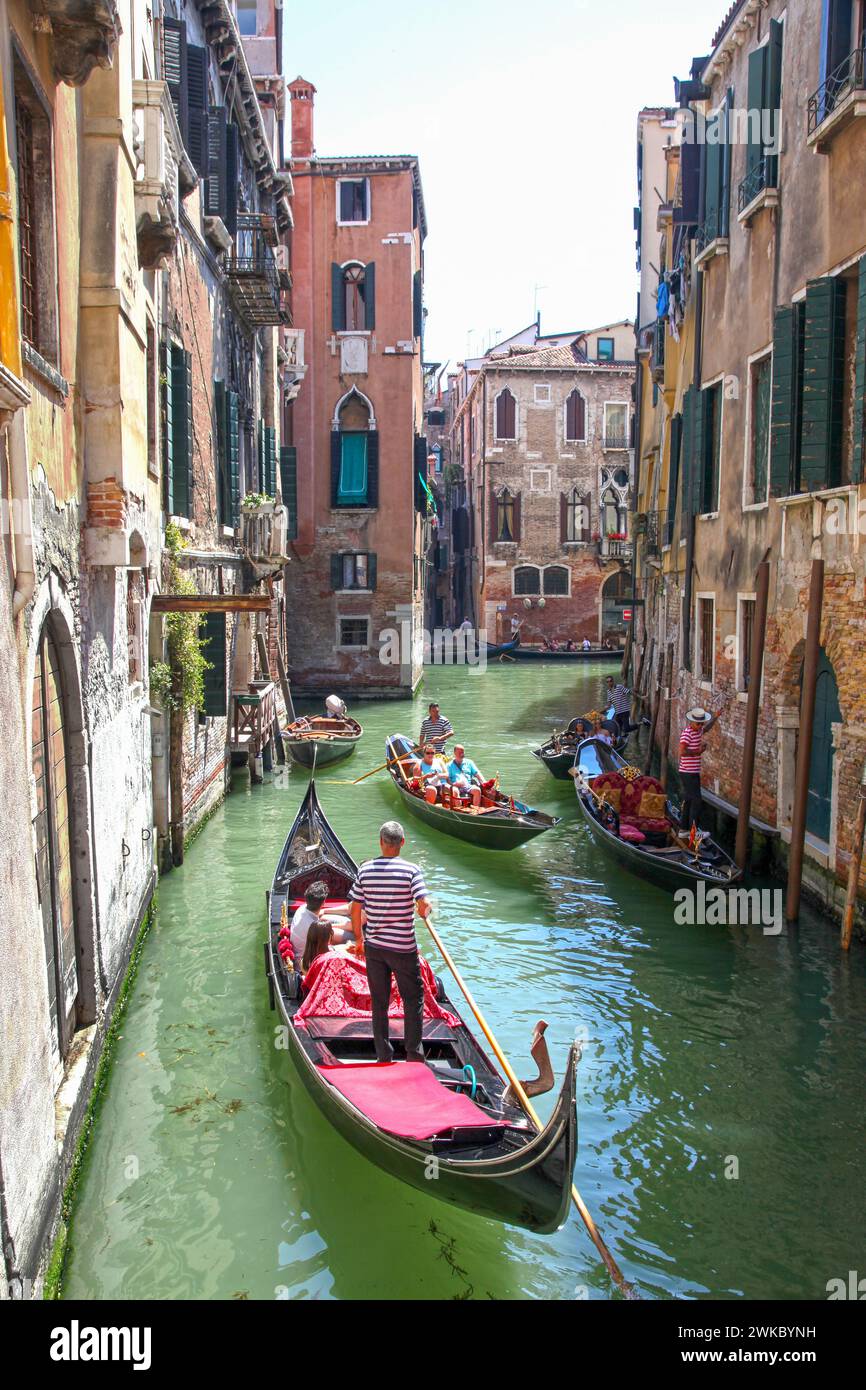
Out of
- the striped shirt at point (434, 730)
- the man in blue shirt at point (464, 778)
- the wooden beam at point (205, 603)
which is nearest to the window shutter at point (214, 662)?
the wooden beam at point (205, 603)

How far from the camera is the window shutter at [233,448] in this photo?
12.6 meters

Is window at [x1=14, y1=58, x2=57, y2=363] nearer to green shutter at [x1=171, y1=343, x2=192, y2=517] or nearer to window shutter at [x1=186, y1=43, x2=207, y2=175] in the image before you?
green shutter at [x1=171, y1=343, x2=192, y2=517]

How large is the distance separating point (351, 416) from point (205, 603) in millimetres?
14791

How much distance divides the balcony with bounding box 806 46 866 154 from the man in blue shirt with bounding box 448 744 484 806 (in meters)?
6.04

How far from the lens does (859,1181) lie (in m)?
4.95

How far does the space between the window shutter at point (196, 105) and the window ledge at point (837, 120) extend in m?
5.43

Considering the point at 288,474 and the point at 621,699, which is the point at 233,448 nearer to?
the point at 288,474

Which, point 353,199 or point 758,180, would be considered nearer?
point 758,180

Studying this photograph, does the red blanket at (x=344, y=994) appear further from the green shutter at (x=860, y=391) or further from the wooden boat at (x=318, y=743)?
the wooden boat at (x=318, y=743)

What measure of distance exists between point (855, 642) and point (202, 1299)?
17.4ft

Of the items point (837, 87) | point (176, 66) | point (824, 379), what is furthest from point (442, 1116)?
point (176, 66)

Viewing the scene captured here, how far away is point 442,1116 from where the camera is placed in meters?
4.51
